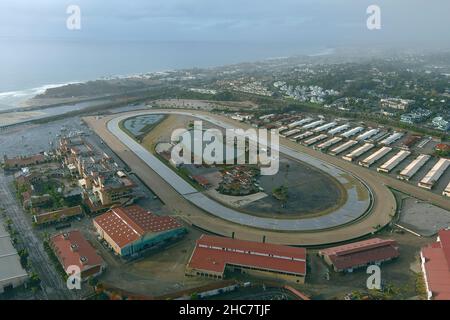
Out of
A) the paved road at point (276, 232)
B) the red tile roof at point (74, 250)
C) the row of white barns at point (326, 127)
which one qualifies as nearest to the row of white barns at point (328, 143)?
the row of white barns at point (326, 127)

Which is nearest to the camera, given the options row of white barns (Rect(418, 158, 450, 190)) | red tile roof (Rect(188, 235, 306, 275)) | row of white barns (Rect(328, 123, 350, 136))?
red tile roof (Rect(188, 235, 306, 275))

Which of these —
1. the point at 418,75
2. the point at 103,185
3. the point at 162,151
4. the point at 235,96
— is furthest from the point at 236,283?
the point at 418,75

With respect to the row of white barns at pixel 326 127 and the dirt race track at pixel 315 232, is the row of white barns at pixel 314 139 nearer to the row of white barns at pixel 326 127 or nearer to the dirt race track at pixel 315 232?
the row of white barns at pixel 326 127

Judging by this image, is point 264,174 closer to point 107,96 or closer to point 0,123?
point 0,123

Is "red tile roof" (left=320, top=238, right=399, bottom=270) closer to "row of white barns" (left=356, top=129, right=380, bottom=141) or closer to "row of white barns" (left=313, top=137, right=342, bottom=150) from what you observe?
"row of white barns" (left=313, top=137, right=342, bottom=150)

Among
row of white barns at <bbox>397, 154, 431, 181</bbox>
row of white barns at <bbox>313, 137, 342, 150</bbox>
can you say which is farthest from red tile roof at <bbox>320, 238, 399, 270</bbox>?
row of white barns at <bbox>313, 137, 342, 150</bbox>
